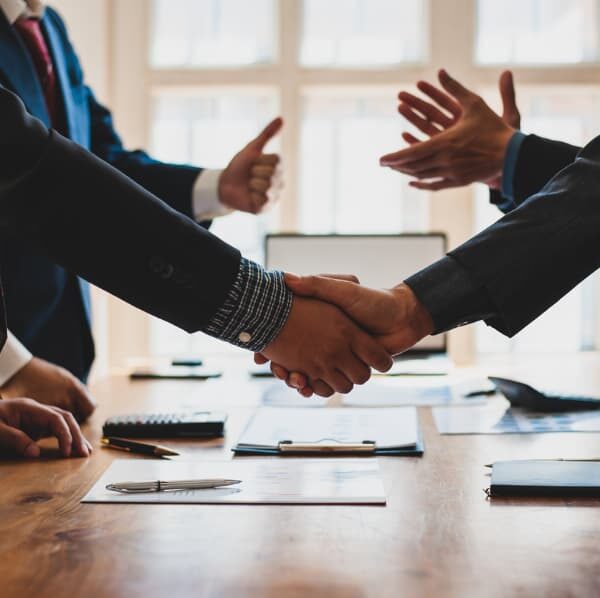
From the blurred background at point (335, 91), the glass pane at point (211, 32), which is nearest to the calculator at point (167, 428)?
the blurred background at point (335, 91)

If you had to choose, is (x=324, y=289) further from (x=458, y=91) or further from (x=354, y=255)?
(x=354, y=255)

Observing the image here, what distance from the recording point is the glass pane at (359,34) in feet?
16.1

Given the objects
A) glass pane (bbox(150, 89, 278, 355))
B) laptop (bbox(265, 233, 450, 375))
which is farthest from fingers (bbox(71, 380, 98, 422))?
glass pane (bbox(150, 89, 278, 355))

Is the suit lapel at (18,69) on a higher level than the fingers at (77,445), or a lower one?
higher

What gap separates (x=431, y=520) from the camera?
33.7 inches

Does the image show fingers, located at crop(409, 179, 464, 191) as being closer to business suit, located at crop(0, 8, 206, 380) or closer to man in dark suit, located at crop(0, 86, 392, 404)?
business suit, located at crop(0, 8, 206, 380)

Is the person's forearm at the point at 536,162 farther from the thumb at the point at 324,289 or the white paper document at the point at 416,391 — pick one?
the thumb at the point at 324,289

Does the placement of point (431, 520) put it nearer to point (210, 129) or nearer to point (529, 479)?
point (529, 479)

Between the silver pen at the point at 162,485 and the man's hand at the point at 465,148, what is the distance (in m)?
1.21

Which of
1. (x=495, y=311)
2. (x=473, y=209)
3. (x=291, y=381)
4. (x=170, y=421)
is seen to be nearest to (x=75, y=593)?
(x=170, y=421)

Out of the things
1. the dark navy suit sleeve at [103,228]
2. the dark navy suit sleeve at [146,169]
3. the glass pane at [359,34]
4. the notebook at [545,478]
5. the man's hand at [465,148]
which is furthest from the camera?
the glass pane at [359,34]

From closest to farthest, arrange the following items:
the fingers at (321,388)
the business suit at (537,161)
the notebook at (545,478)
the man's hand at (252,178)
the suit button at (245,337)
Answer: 1. the notebook at (545,478)
2. the suit button at (245,337)
3. the fingers at (321,388)
4. the business suit at (537,161)
5. the man's hand at (252,178)

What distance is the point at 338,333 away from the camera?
151 centimetres

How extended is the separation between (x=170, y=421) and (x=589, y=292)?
13.4 ft
